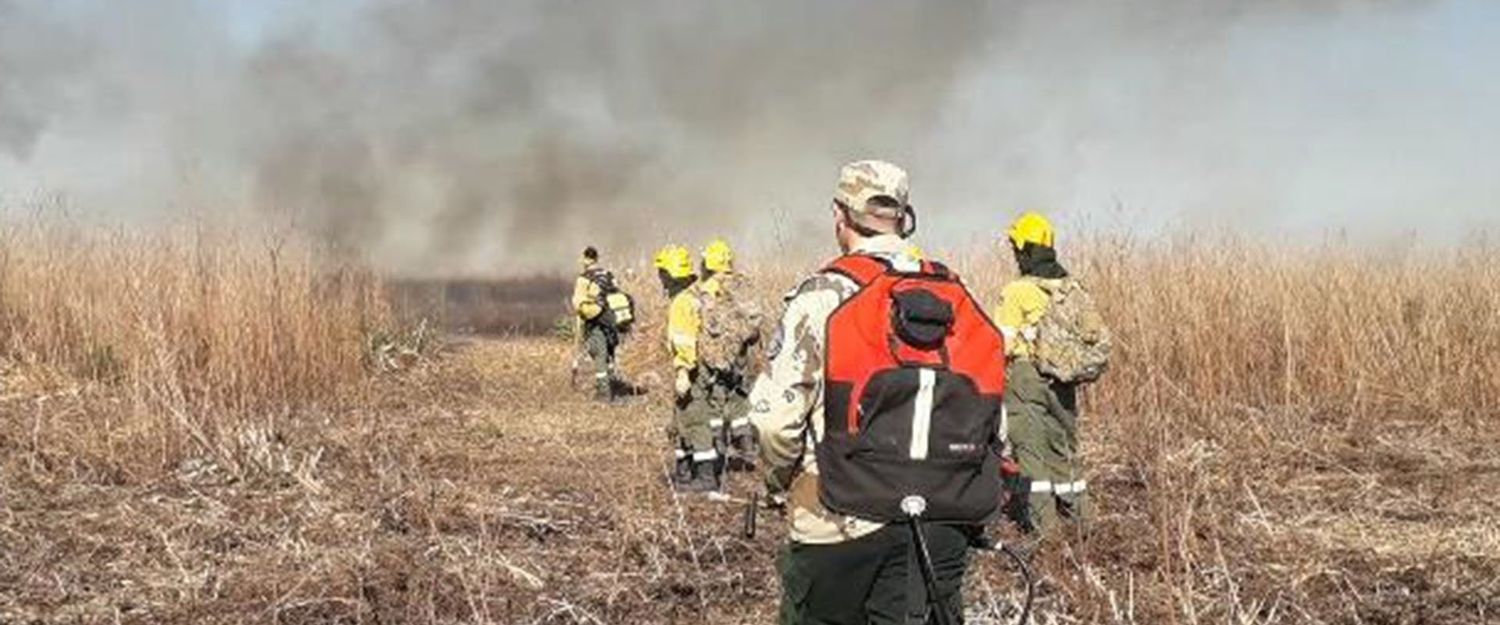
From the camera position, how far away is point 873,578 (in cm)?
291

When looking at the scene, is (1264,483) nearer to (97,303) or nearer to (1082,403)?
(1082,403)

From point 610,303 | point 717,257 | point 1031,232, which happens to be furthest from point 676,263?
point 610,303

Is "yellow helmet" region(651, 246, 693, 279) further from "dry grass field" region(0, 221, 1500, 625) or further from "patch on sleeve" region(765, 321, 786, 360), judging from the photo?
"patch on sleeve" region(765, 321, 786, 360)

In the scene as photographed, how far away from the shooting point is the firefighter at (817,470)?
2.85m

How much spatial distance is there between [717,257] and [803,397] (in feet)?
18.3

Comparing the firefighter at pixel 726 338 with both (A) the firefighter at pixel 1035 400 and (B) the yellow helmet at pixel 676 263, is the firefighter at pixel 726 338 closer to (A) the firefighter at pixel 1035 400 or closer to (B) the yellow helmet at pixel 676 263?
(B) the yellow helmet at pixel 676 263

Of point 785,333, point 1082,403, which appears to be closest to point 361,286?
point 1082,403

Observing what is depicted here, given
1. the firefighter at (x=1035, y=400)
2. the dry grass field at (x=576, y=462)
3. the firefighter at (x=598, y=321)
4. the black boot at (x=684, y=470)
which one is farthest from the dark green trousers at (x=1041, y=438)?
the firefighter at (x=598, y=321)

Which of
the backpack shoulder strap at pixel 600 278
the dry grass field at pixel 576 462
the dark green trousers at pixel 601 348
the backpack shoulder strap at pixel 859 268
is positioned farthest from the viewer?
the backpack shoulder strap at pixel 600 278

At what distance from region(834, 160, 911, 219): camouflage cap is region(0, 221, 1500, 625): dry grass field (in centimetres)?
177

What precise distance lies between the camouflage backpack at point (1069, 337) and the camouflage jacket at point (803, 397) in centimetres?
365

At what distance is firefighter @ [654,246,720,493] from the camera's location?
8.09m

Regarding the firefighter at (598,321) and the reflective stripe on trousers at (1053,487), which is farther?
the firefighter at (598,321)

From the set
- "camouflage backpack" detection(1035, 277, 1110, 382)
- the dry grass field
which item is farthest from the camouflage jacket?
"camouflage backpack" detection(1035, 277, 1110, 382)
